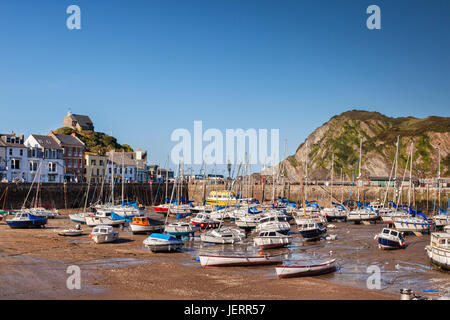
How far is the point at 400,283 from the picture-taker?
28.7 m

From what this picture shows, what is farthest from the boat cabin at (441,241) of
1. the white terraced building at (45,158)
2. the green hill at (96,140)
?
the green hill at (96,140)

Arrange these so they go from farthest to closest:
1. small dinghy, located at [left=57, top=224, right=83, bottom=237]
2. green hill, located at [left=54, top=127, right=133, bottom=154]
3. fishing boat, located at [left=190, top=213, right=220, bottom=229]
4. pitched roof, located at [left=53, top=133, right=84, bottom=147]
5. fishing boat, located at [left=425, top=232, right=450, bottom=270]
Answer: green hill, located at [left=54, top=127, right=133, bottom=154]
pitched roof, located at [left=53, top=133, right=84, bottom=147]
fishing boat, located at [left=190, top=213, right=220, bottom=229]
small dinghy, located at [left=57, top=224, right=83, bottom=237]
fishing boat, located at [left=425, top=232, right=450, bottom=270]

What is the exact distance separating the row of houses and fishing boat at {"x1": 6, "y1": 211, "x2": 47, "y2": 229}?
20.4 meters

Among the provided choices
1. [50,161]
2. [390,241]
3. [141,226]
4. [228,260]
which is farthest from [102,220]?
[50,161]

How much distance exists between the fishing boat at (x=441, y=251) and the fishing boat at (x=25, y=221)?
43.7 meters

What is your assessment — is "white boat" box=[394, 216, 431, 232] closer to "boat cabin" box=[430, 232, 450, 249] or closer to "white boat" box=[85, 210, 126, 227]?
"boat cabin" box=[430, 232, 450, 249]

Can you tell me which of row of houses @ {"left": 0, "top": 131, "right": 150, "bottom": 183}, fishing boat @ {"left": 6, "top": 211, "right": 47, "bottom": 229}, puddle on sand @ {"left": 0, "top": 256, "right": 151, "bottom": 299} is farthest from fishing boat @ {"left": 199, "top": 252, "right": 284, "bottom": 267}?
row of houses @ {"left": 0, "top": 131, "right": 150, "bottom": 183}

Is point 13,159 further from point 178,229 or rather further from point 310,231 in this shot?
point 310,231

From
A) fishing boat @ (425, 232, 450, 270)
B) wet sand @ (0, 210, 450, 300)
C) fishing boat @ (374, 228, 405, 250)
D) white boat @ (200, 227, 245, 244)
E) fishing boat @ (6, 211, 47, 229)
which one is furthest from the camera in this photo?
fishing boat @ (6, 211, 47, 229)


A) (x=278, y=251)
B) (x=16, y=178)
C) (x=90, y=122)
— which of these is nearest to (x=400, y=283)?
(x=278, y=251)

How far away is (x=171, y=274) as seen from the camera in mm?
30219

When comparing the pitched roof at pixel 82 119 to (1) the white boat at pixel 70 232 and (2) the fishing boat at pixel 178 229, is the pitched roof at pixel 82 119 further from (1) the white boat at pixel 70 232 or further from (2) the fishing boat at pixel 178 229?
(2) the fishing boat at pixel 178 229

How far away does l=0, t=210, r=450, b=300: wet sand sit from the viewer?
25156mm
